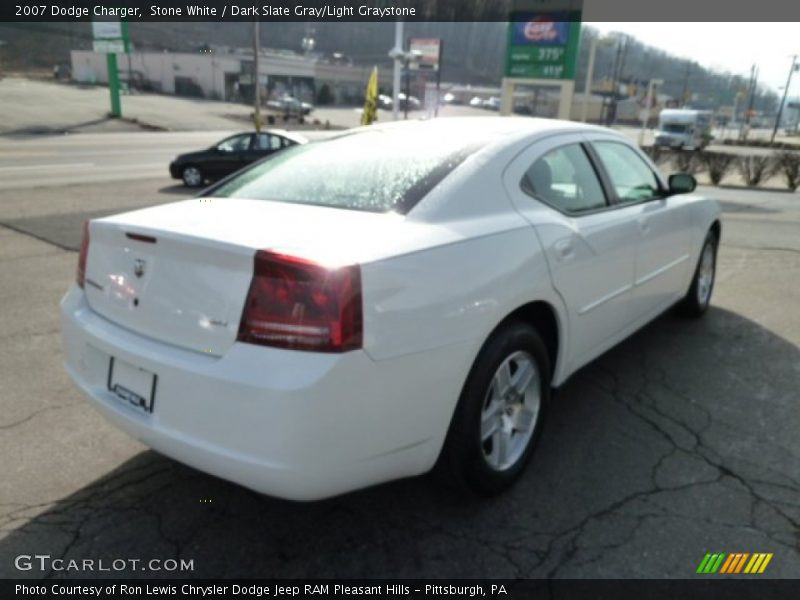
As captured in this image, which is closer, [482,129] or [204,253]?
A: [204,253]

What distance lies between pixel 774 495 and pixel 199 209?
2827mm

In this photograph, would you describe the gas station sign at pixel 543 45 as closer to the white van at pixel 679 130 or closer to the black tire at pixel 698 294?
the black tire at pixel 698 294

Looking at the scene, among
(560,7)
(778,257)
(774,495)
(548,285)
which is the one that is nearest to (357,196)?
(548,285)

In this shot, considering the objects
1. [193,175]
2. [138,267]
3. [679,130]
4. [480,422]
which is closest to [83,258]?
[138,267]

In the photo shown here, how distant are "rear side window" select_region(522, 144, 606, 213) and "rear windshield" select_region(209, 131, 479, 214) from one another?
0.37 metres

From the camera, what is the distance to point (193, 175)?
16.3 m

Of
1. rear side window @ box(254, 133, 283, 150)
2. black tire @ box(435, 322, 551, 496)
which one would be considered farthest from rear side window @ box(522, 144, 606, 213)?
rear side window @ box(254, 133, 283, 150)

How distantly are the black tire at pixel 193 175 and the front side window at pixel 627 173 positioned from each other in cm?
1387

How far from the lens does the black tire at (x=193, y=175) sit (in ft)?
53.4

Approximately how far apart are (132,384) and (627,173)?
314cm

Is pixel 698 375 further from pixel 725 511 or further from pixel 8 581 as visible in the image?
pixel 8 581

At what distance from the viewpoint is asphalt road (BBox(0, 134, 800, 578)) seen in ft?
8.02

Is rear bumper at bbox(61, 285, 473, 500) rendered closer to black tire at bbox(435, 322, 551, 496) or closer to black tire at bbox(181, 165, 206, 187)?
black tire at bbox(435, 322, 551, 496)

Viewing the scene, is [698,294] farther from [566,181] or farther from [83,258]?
[83,258]
